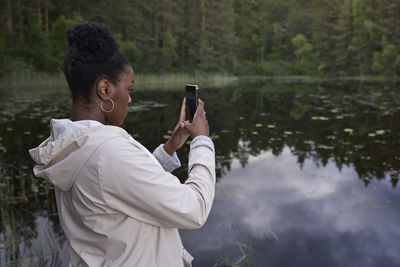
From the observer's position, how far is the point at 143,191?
1050 millimetres

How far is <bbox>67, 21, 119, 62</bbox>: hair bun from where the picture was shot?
1136mm

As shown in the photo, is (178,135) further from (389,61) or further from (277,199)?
(389,61)

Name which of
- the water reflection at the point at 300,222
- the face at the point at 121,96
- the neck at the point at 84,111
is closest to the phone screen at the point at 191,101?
the face at the point at 121,96

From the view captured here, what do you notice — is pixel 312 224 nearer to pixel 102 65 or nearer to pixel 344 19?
pixel 102 65

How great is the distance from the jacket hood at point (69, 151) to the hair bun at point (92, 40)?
235 millimetres

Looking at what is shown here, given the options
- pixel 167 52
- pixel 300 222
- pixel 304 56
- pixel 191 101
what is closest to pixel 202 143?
pixel 191 101

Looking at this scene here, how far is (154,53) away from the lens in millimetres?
36312

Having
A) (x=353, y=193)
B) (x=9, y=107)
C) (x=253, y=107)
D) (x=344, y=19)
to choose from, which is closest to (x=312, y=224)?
(x=353, y=193)

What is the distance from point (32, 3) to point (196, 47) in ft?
58.3

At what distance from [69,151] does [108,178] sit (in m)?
0.16

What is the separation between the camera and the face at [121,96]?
1.26m

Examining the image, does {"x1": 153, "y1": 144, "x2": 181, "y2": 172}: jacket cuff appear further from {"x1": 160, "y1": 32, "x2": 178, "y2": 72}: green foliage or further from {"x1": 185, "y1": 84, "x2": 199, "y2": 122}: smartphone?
{"x1": 160, "y1": 32, "x2": 178, "y2": 72}: green foliage

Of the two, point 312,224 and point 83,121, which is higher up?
point 83,121

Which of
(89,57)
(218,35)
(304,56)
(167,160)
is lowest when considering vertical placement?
A: (167,160)
